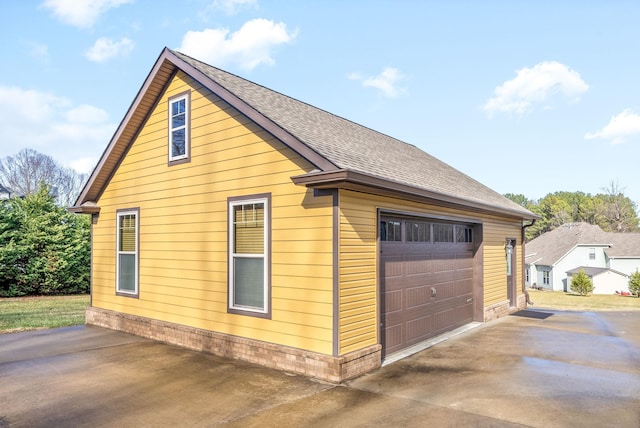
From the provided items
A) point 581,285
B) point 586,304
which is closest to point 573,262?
point 581,285

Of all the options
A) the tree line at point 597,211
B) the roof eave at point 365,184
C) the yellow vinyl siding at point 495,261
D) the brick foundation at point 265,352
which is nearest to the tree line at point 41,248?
the brick foundation at point 265,352

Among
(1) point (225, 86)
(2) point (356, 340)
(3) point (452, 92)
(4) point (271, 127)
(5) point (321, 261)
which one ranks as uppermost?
(3) point (452, 92)

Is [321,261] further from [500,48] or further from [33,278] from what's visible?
[33,278]

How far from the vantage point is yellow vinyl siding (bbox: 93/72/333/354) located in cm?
636

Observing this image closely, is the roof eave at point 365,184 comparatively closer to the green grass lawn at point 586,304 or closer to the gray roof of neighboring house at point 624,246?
the green grass lawn at point 586,304

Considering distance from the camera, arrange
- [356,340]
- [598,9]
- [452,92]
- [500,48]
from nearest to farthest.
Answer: [356,340], [598,9], [500,48], [452,92]

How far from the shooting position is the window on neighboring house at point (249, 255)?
6992mm

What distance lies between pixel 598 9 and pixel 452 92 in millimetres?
6356

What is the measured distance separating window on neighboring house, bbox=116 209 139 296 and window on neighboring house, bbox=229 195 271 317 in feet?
12.0

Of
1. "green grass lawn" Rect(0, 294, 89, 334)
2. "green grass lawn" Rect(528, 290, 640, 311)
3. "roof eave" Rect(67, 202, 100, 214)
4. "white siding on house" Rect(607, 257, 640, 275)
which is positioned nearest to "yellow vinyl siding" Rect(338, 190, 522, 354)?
"roof eave" Rect(67, 202, 100, 214)

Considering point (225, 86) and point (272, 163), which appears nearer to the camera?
point (272, 163)

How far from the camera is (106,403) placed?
5.27 metres

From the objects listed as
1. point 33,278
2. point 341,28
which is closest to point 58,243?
point 33,278

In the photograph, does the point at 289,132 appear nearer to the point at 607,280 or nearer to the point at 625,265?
the point at 607,280
